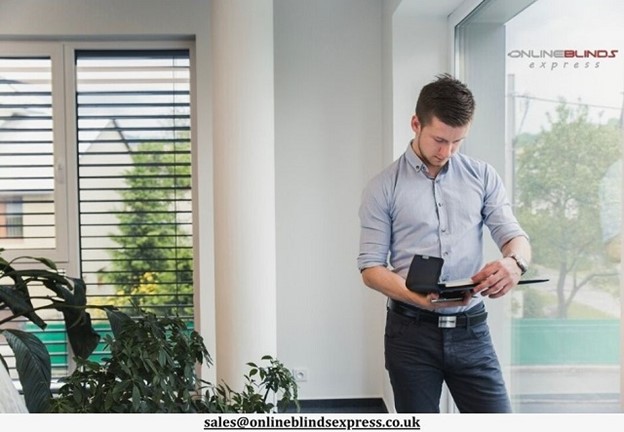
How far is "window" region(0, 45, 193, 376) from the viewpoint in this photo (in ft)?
12.5

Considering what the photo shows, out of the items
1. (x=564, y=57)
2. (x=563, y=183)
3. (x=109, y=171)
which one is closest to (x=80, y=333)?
(x=109, y=171)

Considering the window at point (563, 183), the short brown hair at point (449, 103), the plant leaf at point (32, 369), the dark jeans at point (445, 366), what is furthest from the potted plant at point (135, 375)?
the short brown hair at point (449, 103)

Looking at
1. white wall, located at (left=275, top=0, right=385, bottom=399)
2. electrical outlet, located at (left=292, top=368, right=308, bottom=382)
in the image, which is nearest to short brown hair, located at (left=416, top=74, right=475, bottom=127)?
white wall, located at (left=275, top=0, right=385, bottom=399)

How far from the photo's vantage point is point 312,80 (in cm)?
371

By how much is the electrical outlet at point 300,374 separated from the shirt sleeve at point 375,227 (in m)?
1.81

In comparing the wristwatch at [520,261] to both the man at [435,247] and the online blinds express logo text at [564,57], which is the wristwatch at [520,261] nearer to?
the man at [435,247]

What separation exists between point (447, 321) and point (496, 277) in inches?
9.3

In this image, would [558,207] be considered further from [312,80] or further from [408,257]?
[312,80]

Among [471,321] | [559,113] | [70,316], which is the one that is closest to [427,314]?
[471,321]

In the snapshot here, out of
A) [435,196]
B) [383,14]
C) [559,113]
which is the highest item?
[383,14]

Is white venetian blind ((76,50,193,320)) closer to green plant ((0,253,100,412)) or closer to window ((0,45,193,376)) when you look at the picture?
window ((0,45,193,376))

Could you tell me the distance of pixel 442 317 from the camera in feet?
6.80

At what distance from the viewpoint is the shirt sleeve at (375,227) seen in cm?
212
